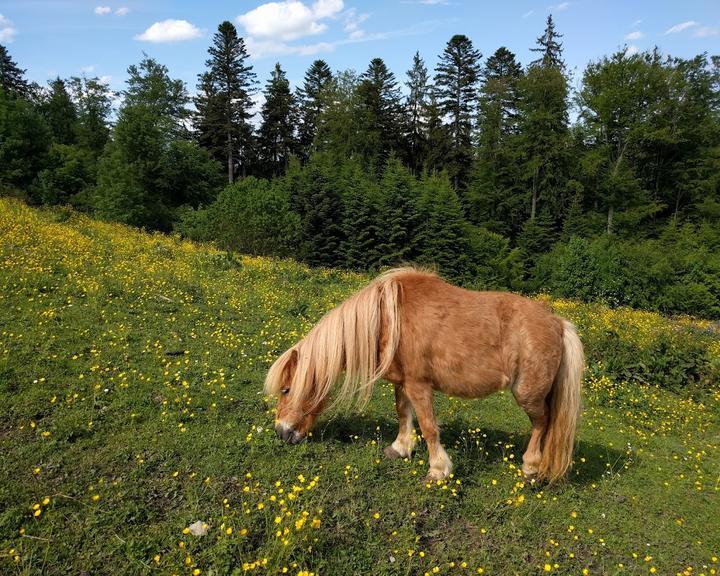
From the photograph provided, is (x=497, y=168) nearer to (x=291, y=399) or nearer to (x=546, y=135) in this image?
(x=546, y=135)

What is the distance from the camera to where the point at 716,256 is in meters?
35.4

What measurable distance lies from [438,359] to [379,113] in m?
50.8

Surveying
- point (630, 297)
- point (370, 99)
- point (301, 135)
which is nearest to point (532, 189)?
point (630, 297)

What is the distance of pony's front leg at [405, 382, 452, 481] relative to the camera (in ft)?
15.2

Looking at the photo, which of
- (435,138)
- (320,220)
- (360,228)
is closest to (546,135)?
(435,138)

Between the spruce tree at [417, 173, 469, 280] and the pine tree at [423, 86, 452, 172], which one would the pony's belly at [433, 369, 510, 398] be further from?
the pine tree at [423, 86, 452, 172]

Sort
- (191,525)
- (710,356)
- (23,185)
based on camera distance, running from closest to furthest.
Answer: (191,525) → (710,356) → (23,185)

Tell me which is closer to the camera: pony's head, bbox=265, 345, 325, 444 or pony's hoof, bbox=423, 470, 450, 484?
pony's hoof, bbox=423, 470, 450, 484

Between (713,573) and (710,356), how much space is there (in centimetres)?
859

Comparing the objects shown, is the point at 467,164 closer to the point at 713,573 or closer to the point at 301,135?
the point at 301,135

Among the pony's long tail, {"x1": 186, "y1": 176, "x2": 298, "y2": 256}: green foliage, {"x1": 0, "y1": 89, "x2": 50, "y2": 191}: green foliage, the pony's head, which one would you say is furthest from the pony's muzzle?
{"x1": 0, "y1": 89, "x2": 50, "y2": 191}: green foliage

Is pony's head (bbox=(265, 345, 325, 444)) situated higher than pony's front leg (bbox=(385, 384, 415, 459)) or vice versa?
pony's head (bbox=(265, 345, 325, 444))

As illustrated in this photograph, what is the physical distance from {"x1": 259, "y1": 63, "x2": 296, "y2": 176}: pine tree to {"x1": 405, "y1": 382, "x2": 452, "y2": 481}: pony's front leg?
56.7 m

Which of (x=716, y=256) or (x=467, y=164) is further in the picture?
Result: (x=467, y=164)
